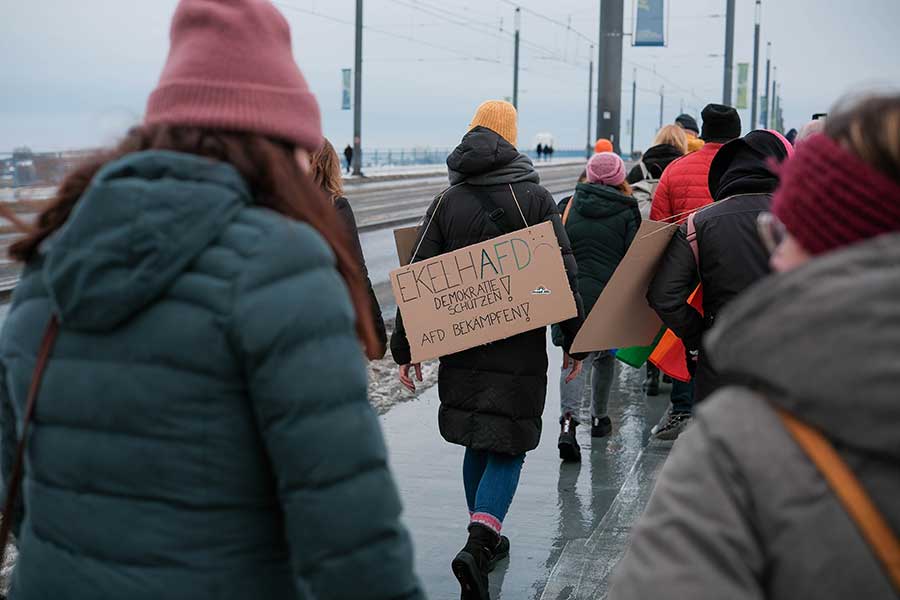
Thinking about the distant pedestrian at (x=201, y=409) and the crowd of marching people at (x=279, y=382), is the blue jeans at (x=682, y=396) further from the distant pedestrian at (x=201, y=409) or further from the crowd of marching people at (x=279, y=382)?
the distant pedestrian at (x=201, y=409)

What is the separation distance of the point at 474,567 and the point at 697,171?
3.43 meters

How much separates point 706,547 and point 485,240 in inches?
130

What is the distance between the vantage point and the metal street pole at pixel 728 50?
27.7 meters

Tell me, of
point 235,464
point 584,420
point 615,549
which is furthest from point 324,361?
point 584,420

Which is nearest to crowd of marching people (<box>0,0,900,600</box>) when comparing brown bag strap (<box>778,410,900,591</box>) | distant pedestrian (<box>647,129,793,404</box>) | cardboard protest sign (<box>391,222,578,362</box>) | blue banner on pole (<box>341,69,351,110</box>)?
brown bag strap (<box>778,410,900,591</box>)

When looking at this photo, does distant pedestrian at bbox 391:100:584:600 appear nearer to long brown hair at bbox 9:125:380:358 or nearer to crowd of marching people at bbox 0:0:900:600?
crowd of marching people at bbox 0:0:900:600

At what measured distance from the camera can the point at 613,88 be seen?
47.3ft

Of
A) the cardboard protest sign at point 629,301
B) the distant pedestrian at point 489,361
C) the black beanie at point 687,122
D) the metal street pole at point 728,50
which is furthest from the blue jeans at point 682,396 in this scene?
the metal street pole at point 728,50

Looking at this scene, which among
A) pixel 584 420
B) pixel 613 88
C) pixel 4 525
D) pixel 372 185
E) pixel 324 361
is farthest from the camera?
pixel 372 185

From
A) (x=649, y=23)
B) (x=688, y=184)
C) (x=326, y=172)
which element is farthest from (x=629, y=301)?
(x=649, y=23)

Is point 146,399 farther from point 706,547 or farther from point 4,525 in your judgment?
point 706,547

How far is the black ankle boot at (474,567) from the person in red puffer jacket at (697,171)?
2.79 m

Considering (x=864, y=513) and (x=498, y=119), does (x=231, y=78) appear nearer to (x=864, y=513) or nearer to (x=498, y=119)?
(x=864, y=513)

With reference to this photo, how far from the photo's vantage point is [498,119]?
4891mm
